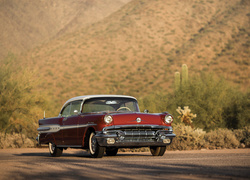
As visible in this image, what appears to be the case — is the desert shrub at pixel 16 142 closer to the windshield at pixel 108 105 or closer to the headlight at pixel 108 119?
the windshield at pixel 108 105

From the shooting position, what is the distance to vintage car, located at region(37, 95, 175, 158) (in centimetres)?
1173

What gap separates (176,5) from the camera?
255 ft

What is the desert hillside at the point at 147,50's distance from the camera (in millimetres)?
56844

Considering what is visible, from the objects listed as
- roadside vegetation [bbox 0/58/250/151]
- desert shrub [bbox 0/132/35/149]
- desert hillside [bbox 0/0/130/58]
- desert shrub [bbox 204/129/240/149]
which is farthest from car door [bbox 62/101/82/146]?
desert hillside [bbox 0/0/130/58]

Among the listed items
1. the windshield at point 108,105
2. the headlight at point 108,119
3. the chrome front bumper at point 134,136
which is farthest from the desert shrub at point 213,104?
the headlight at point 108,119

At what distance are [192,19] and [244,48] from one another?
54.7 ft

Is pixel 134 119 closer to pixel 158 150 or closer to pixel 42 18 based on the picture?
pixel 158 150

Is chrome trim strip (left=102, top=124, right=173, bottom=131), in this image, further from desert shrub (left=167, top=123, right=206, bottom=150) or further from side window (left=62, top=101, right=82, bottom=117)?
desert shrub (left=167, top=123, right=206, bottom=150)

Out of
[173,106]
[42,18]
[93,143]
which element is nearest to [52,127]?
[93,143]

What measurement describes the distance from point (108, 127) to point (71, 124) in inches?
73.9

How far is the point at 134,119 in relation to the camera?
11938 mm

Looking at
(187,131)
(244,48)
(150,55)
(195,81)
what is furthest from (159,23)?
(187,131)

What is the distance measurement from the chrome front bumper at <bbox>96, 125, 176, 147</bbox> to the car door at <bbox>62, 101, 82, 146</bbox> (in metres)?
1.36

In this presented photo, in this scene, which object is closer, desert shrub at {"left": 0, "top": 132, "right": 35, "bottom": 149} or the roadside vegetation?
desert shrub at {"left": 0, "top": 132, "right": 35, "bottom": 149}
